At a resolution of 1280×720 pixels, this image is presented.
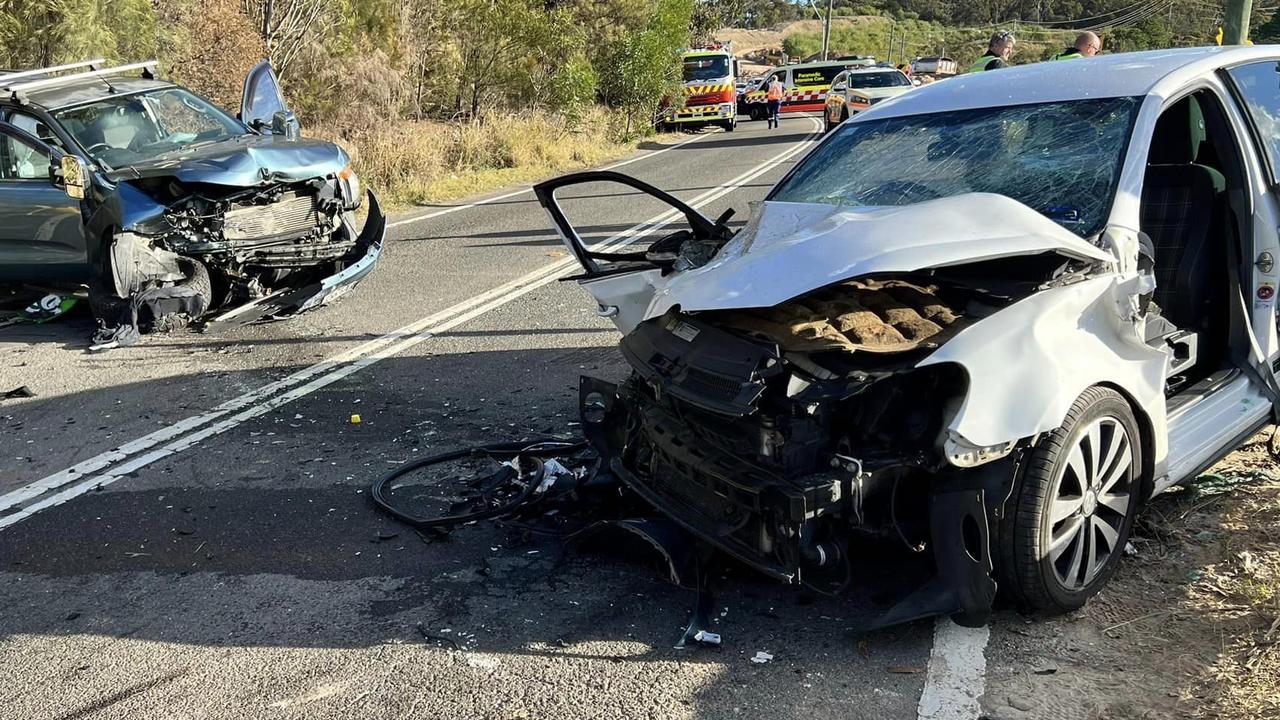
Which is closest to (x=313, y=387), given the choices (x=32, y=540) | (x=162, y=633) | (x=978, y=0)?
(x=32, y=540)

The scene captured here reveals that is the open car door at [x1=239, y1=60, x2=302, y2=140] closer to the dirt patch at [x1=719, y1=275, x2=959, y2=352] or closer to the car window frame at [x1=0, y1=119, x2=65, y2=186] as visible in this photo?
the car window frame at [x1=0, y1=119, x2=65, y2=186]

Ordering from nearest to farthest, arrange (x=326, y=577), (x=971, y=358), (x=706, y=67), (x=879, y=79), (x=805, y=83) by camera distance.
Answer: (x=971, y=358)
(x=326, y=577)
(x=879, y=79)
(x=706, y=67)
(x=805, y=83)

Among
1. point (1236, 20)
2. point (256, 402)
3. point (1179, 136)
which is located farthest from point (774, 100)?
point (1179, 136)

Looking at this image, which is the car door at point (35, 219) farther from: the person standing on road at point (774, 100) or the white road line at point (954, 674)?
the person standing on road at point (774, 100)

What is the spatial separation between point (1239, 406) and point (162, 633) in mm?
4215

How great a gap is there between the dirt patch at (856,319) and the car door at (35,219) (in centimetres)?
655

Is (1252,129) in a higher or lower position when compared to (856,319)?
higher

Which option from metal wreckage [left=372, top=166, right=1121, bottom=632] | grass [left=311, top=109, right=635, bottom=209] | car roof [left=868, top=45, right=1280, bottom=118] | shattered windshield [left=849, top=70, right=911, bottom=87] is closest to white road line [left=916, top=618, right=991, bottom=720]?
metal wreckage [left=372, top=166, right=1121, bottom=632]

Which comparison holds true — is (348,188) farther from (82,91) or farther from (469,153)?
(469,153)

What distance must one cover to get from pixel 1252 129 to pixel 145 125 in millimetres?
8051

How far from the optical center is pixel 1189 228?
4543 millimetres

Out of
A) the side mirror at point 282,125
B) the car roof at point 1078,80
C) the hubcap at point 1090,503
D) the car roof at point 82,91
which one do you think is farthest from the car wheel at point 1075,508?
the car roof at point 82,91

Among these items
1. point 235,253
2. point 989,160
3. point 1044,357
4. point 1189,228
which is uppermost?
point 989,160

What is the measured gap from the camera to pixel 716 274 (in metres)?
3.73
